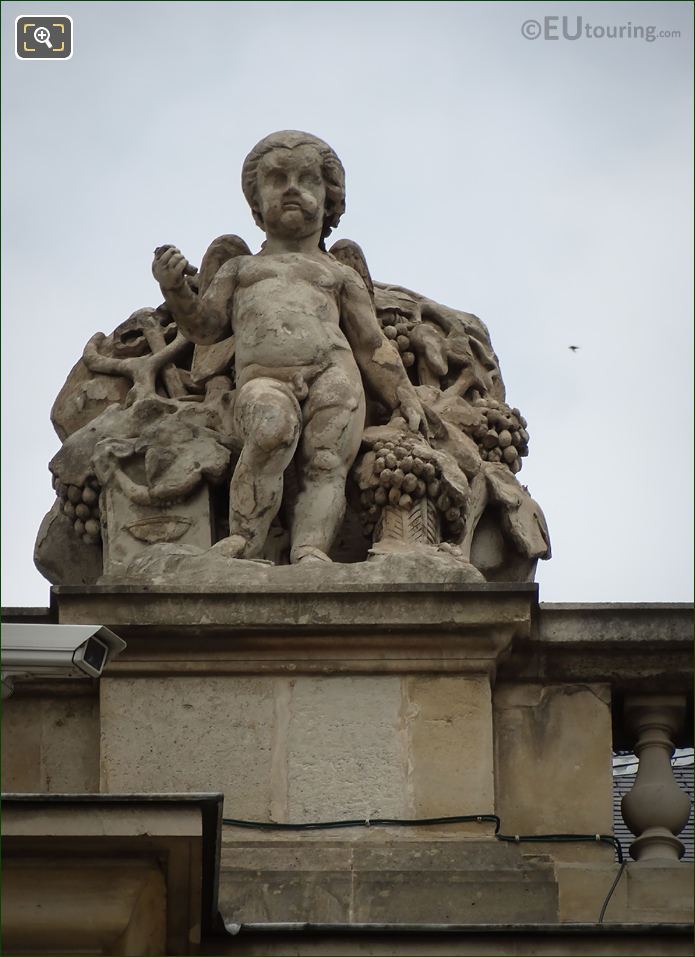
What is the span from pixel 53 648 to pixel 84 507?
2991 millimetres

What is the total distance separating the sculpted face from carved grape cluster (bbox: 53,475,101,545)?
1.55 m

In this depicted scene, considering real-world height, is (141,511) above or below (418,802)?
above

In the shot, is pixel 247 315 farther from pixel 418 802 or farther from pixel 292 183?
pixel 418 802

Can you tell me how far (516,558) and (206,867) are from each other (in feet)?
11.8

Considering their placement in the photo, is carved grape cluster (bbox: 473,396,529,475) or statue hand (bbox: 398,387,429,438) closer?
statue hand (bbox: 398,387,429,438)

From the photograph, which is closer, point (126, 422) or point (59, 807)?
point (59, 807)

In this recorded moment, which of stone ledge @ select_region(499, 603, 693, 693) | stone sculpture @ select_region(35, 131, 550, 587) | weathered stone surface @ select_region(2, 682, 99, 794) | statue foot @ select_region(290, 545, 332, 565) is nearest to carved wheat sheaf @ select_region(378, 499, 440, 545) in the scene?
stone sculpture @ select_region(35, 131, 550, 587)

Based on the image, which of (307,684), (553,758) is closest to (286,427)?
(307,684)

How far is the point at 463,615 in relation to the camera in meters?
16.2

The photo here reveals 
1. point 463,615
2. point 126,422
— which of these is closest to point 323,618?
point 463,615

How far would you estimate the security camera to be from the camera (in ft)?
46.6

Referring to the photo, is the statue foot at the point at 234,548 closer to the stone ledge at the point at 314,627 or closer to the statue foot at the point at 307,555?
the statue foot at the point at 307,555

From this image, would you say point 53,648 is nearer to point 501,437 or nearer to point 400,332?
point 501,437

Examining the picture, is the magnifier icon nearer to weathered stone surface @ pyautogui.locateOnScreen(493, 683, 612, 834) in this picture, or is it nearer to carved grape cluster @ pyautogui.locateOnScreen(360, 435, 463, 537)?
carved grape cluster @ pyautogui.locateOnScreen(360, 435, 463, 537)
